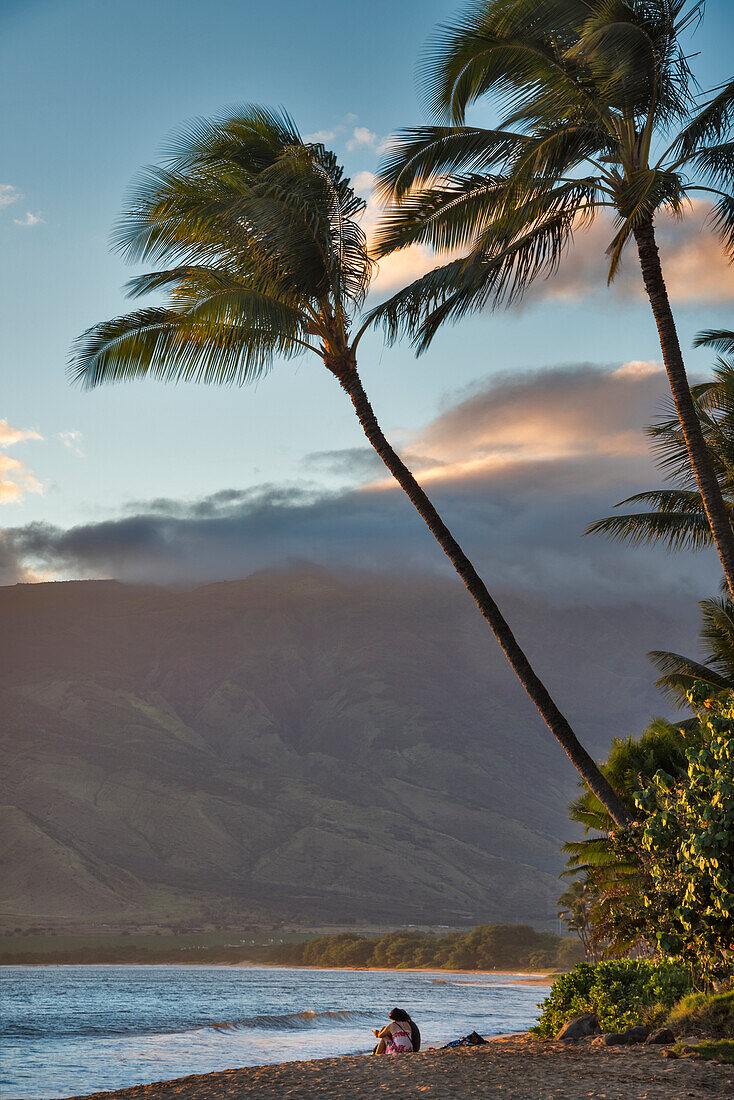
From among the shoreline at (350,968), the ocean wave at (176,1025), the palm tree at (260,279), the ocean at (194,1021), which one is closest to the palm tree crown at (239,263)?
the palm tree at (260,279)

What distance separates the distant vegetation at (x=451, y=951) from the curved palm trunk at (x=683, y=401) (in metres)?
98.0

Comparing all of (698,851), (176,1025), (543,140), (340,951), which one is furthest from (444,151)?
(340,951)

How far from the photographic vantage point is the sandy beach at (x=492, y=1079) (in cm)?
849

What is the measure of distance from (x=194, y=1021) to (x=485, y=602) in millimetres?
35262

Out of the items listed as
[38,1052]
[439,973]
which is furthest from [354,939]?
[38,1052]

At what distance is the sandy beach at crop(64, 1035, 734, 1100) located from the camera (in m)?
8.49

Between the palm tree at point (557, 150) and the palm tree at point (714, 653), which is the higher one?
the palm tree at point (557, 150)

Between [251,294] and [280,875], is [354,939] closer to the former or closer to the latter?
[280,875]

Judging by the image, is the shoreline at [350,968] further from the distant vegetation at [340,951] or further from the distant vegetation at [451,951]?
the distant vegetation at [451,951]

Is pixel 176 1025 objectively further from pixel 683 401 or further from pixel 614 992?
pixel 683 401

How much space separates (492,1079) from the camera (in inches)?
369

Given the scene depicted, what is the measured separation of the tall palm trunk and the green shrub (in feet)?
7.45

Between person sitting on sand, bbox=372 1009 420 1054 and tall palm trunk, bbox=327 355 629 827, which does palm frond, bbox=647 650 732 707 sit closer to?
tall palm trunk, bbox=327 355 629 827

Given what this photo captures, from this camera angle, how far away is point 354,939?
390 ft
